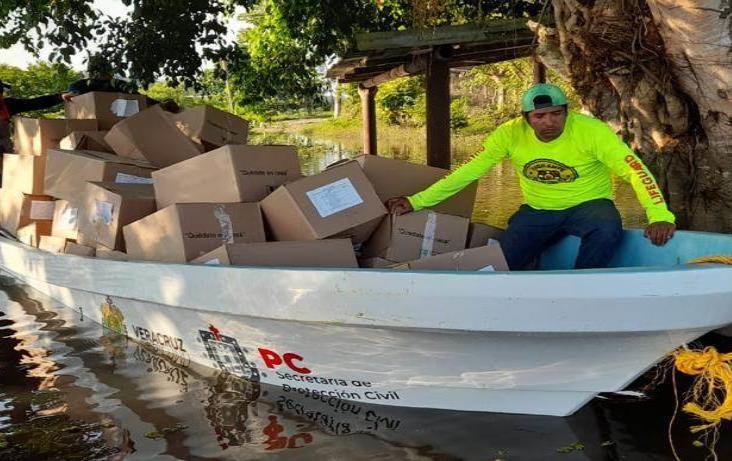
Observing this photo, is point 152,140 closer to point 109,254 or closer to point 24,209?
point 24,209

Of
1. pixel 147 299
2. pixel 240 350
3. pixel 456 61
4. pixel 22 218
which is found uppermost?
pixel 456 61

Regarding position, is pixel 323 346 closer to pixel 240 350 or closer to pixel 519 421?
pixel 240 350

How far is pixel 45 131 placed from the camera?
6242 mm

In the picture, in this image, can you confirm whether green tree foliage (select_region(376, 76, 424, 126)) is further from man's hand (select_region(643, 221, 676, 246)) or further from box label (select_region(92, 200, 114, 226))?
man's hand (select_region(643, 221, 676, 246))

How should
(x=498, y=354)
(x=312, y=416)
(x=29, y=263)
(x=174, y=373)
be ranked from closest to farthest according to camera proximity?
1. (x=498, y=354)
2. (x=312, y=416)
3. (x=174, y=373)
4. (x=29, y=263)

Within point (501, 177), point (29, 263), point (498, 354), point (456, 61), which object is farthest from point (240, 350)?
point (501, 177)

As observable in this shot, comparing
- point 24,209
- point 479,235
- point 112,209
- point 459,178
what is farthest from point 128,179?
point 479,235

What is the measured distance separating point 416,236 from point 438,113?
470cm

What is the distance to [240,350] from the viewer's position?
13.6ft

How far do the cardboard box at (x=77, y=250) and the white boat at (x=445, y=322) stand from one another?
48 centimetres

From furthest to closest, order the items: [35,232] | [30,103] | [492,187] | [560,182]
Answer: [492,187]
[30,103]
[35,232]
[560,182]

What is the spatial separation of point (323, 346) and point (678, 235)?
76.0 inches

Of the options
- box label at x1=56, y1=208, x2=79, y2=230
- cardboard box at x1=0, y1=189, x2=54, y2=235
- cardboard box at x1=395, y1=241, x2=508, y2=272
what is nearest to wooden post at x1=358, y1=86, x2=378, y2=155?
cardboard box at x1=0, y1=189, x2=54, y2=235

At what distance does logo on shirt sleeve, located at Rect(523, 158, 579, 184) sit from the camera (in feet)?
13.5
